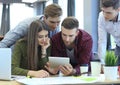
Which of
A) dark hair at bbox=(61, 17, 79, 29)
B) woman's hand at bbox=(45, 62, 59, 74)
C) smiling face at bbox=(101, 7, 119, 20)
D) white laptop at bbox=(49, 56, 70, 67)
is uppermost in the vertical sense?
smiling face at bbox=(101, 7, 119, 20)

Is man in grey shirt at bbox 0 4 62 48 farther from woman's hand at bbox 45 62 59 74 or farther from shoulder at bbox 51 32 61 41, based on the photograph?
woman's hand at bbox 45 62 59 74

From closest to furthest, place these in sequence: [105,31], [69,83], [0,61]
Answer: [69,83], [0,61], [105,31]

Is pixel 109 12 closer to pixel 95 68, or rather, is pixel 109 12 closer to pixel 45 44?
pixel 95 68

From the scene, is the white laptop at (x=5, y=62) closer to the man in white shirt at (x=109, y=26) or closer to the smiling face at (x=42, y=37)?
the smiling face at (x=42, y=37)

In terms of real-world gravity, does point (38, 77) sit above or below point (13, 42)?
below

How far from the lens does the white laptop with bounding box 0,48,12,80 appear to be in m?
1.99

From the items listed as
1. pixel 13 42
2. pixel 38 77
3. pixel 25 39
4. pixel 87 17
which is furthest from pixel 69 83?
pixel 87 17

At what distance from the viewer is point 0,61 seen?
79.2 inches

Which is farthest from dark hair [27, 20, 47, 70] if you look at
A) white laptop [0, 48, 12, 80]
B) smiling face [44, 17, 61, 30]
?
white laptop [0, 48, 12, 80]

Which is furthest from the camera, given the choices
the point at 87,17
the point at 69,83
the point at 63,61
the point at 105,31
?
the point at 87,17

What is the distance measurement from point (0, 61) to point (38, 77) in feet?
1.07

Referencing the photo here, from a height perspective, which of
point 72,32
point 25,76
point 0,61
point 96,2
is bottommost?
point 25,76

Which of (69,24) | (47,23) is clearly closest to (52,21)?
(47,23)

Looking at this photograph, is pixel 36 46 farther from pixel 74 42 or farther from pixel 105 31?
pixel 105 31
